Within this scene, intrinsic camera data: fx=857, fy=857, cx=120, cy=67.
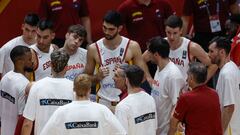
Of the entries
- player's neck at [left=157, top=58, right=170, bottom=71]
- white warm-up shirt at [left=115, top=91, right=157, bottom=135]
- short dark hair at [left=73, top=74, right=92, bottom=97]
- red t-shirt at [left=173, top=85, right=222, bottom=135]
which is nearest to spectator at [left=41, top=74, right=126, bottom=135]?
short dark hair at [left=73, top=74, right=92, bottom=97]

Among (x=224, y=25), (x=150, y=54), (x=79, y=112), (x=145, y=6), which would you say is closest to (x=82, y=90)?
(x=79, y=112)

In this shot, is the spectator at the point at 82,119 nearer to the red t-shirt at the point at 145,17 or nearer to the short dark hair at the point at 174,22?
the short dark hair at the point at 174,22

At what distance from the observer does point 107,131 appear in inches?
355

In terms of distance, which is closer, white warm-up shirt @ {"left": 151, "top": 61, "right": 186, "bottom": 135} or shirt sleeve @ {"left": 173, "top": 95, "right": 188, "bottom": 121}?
shirt sleeve @ {"left": 173, "top": 95, "right": 188, "bottom": 121}

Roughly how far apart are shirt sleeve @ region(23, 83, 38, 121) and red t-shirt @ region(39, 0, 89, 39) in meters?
3.22

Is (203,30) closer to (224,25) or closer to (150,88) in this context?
(224,25)

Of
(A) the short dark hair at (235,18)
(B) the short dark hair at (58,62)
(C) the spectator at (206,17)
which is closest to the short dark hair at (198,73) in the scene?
(B) the short dark hair at (58,62)

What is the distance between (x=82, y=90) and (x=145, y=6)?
391 centimetres

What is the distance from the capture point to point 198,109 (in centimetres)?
950

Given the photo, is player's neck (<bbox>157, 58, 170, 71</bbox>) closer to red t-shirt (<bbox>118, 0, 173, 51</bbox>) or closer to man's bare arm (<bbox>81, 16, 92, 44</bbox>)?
red t-shirt (<bbox>118, 0, 173, 51</bbox>)

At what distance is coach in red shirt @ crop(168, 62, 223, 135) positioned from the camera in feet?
31.2

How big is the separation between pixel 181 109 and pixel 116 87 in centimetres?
134

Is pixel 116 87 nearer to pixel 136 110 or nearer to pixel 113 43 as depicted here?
pixel 113 43

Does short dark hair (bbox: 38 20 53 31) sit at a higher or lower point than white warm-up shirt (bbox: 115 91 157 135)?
higher
